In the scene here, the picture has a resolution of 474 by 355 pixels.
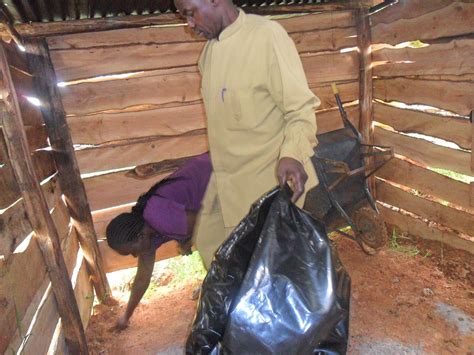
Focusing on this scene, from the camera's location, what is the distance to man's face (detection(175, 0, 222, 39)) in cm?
186

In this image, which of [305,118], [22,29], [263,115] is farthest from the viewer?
[22,29]

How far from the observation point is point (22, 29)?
2.93m

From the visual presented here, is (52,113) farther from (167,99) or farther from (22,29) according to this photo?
(167,99)

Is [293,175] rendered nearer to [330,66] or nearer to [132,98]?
[132,98]

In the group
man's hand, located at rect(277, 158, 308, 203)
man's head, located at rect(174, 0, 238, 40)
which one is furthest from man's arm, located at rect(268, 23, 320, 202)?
man's head, located at rect(174, 0, 238, 40)

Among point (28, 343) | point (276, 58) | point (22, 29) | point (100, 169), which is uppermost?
point (22, 29)

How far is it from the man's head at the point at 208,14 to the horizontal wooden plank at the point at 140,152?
179cm

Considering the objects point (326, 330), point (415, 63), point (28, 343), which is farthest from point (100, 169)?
point (415, 63)

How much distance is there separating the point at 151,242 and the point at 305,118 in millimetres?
1385

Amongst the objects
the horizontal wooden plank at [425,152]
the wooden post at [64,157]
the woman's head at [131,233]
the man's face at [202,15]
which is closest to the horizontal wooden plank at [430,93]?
the horizontal wooden plank at [425,152]

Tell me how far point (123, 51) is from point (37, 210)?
176 centimetres

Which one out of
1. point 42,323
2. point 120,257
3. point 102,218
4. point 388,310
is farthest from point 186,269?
point 42,323

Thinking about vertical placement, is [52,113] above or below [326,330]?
above

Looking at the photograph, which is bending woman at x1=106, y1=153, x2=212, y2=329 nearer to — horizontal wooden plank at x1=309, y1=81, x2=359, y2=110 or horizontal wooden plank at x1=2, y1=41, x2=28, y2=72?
horizontal wooden plank at x1=2, y1=41, x2=28, y2=72
